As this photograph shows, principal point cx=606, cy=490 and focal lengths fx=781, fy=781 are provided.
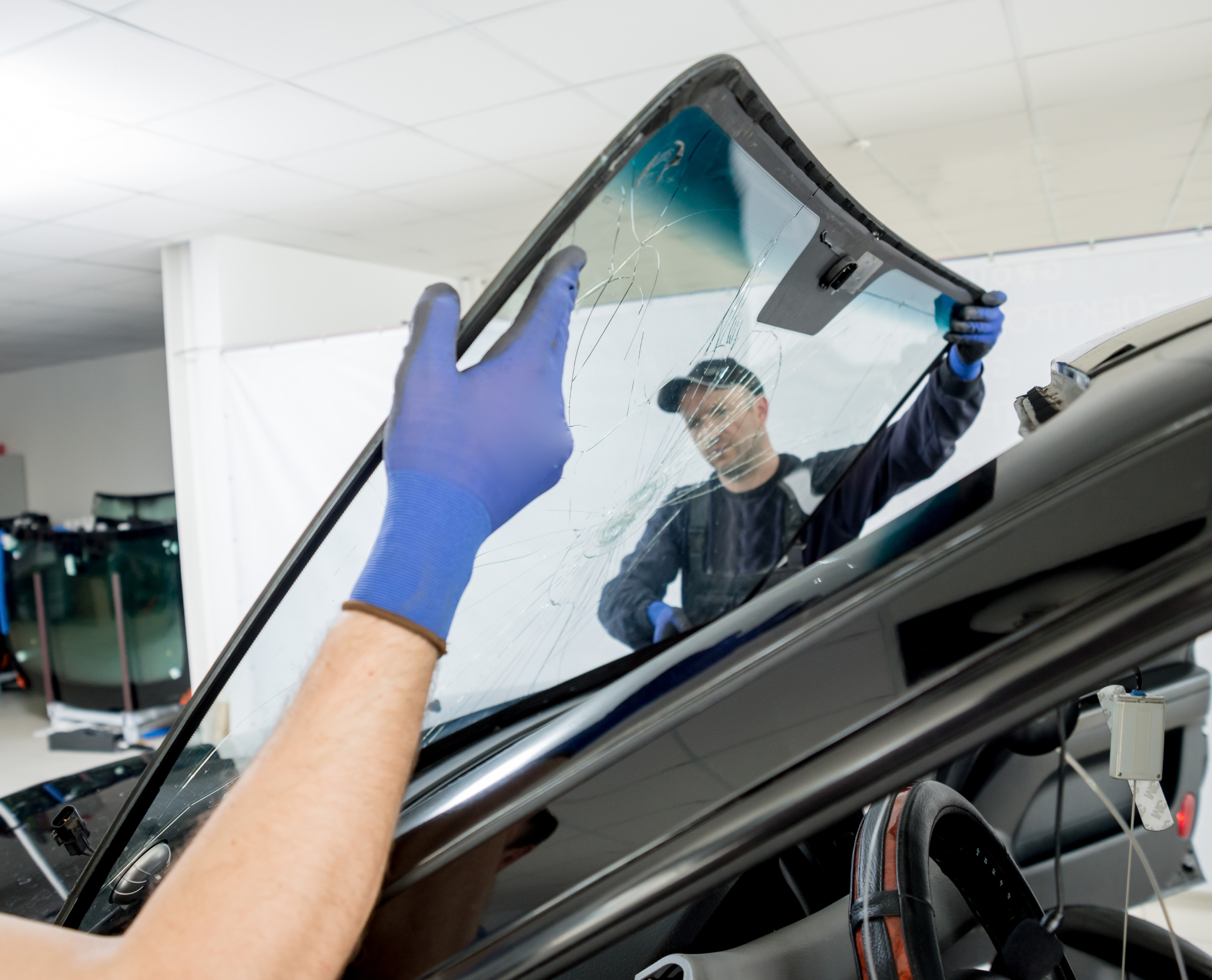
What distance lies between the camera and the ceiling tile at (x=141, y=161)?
3137 mm

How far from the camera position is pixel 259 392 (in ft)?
12.7

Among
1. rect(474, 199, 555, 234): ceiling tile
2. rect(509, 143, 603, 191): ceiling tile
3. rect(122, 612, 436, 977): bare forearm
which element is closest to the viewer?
rect(122, 612, 436, 977): bare forearm

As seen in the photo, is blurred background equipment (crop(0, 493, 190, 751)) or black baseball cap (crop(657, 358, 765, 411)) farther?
blurred background equipment (crop(0, 493, 190, 751))

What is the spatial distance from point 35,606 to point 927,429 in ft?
18.3

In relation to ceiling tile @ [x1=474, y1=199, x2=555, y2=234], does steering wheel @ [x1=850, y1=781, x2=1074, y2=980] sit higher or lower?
lower

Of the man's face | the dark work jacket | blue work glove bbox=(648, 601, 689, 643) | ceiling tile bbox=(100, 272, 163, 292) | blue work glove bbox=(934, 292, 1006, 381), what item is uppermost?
ceiling tile bbox=(100, 272, 163, 292)

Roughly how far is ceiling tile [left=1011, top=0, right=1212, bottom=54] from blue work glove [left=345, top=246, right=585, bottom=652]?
255 cm

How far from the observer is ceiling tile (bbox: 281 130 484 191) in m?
3.35

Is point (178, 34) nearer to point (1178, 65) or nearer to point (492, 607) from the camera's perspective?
point (492, 607)

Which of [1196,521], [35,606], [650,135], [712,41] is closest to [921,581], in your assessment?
[1196,521]

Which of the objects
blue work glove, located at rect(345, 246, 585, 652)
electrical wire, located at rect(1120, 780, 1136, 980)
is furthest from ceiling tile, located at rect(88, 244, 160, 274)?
electrical wire, located at rect(1120, 780, 1136, 980)

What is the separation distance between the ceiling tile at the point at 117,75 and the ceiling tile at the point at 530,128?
811 millimetres

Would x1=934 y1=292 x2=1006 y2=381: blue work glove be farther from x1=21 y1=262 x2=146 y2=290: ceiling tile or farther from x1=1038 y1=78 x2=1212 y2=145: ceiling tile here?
x1=21 y1=262 x2=146 y2=290: ceiling tile

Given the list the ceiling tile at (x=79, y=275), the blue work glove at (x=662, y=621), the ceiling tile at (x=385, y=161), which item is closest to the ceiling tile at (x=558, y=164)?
the ceiling tile at (x=385, y=161)
